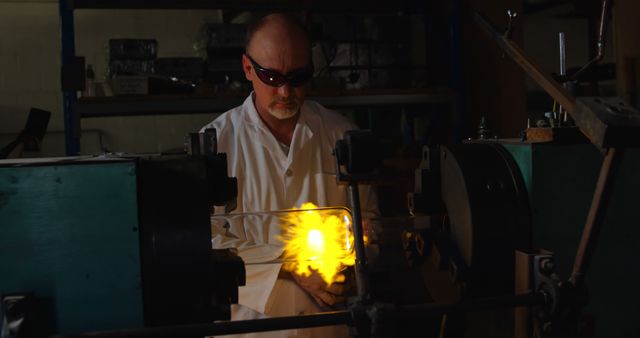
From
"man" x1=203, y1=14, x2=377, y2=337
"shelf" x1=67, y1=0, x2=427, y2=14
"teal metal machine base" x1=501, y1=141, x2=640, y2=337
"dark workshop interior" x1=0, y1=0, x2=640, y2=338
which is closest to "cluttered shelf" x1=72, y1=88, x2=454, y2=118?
"shelf" x1=67, y1=0, x2=427, y2=14

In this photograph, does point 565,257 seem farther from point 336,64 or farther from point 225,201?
point 336,64

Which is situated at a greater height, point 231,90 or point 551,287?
point 231,90

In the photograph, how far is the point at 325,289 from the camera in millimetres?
1383

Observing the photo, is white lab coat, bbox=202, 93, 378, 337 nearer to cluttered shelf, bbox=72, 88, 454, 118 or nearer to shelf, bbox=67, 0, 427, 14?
cluttered shelf, bbox=72, 88, 454, 118

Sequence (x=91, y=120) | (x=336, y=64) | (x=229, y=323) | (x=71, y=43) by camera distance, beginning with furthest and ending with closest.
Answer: (x=91, y=120) → (x=336, y=64) → (x=71, y=43) → (x=229, y=323)

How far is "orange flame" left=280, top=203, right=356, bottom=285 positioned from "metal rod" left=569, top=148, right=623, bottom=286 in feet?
1.64

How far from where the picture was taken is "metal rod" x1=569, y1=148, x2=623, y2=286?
0.82 m

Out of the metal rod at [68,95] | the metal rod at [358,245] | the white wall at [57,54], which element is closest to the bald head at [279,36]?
the metal rod at [68,95]

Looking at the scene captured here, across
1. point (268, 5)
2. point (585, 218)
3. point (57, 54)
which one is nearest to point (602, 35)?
point (585, 218)

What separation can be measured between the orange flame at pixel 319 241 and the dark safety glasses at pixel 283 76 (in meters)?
0.74

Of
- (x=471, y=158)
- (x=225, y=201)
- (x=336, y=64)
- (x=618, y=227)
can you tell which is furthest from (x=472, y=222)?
(x=336, y=64)

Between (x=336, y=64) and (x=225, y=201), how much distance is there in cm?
229

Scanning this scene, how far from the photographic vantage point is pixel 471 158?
944 millimetres

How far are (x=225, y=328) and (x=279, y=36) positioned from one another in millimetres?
1422
